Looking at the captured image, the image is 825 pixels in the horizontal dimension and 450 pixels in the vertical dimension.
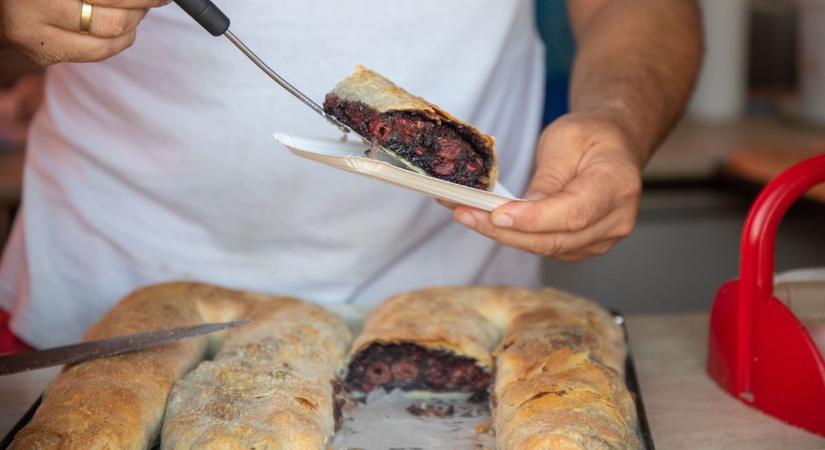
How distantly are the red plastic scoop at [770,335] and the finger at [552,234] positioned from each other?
0.19 meters

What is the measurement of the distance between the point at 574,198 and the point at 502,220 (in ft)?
0.45

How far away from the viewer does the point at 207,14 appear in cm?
141

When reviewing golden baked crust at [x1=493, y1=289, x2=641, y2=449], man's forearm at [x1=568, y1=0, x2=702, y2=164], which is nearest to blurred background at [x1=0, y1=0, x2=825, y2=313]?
man's forearm at [x1=568, y1=0, x2=702, y2=164]

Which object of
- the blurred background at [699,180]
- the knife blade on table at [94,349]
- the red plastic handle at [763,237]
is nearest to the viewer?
the knife blade on table at [94,349]

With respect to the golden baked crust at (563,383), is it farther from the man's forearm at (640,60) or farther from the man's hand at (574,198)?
the man's forearm at (640,60)

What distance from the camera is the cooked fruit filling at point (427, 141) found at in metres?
1.48

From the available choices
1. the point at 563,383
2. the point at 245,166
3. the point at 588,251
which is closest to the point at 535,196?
the point at 588,251

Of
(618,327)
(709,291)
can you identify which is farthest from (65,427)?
(709,291)

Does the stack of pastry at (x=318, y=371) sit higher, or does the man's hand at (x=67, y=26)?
the man's hand at (x=67, y=26)

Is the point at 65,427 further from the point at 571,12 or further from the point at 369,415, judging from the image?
the point at 571,12

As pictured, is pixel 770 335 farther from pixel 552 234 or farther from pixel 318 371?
pixel 318 371

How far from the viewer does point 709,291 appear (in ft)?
12.7

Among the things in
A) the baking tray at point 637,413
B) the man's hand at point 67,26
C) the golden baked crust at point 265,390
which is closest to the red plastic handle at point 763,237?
the baking tray at point 637,413

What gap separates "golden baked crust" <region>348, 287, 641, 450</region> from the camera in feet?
4.48
